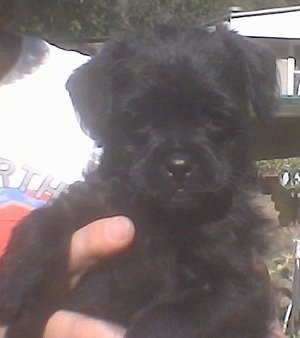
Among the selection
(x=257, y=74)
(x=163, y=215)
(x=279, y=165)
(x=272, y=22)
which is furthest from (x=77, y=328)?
(x=272, y=22)

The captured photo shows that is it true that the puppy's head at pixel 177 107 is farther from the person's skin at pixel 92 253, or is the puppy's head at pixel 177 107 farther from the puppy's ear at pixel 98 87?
the person's skin at pixel 92 253

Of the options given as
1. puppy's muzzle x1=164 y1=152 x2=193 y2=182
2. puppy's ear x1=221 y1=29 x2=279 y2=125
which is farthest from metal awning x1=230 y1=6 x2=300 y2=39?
puppy's muzzle x1=164 y1=152 x2=193 y2=182

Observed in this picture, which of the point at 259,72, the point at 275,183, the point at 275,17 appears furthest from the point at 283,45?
the point at 259,72

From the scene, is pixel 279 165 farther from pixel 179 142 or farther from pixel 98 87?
pixel 179 142

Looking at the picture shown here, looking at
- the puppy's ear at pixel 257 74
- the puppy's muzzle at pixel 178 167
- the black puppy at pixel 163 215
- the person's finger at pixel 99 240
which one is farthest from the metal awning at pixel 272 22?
the person's finger at pixel 99 240

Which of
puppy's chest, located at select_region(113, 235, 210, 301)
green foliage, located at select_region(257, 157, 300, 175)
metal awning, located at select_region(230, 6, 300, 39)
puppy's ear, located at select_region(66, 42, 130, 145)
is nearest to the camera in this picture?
puppy's chest, located at select_region(113, 235, 210, 301)

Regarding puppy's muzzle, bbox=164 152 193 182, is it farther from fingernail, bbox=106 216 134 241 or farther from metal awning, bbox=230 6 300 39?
metal awning, bbox=230 6 300 39

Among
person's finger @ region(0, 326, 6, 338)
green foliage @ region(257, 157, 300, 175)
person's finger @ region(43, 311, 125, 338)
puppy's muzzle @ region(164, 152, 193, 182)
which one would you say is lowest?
green foliage @ region(257, 157, 300, 175)
